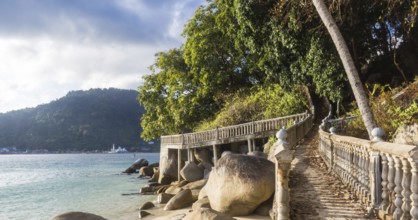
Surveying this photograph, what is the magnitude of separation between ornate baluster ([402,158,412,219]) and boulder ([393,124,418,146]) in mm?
6049

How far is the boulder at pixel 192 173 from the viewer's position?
80.9ft

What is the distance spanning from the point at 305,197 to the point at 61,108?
12933 cm

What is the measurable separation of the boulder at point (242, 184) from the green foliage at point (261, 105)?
1732 centimetres

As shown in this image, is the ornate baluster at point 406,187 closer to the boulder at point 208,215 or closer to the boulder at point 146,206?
the boulder at point 208,215

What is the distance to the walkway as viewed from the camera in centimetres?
644

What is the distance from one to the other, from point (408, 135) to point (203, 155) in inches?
799

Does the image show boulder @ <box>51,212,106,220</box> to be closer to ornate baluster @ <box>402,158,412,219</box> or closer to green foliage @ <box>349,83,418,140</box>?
ornate baluster @ <box>402,158,412,219</box>

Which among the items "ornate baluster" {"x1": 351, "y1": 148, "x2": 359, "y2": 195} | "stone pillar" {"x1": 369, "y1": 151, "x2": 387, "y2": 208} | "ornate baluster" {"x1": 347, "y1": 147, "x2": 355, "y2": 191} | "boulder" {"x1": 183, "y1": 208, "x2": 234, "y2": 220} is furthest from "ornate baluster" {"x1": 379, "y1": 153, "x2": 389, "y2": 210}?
"boulder" {"x1": 183, "y1": 208, "x2": 234, "y2": 220}

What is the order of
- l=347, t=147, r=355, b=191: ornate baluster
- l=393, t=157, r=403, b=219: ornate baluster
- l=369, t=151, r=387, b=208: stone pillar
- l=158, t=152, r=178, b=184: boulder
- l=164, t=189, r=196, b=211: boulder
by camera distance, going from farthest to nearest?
l=158, t=152, r=178, b=184: boulder → l=164, t=189, r=196, b=211: boulder → l=347, t=147, r=355, b=191: ornate baluster → l=369, t=151, r=387, b=208: stone pillar → l=393, t=157, r=403, b=219: ornate baluster

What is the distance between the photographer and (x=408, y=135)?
33.3 ft

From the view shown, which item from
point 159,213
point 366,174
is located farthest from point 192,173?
point 366,174

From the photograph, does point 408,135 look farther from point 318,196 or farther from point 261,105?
point 261,105

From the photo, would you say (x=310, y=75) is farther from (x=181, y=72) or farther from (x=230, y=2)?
(x=181, y=72)

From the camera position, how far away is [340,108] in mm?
26281
